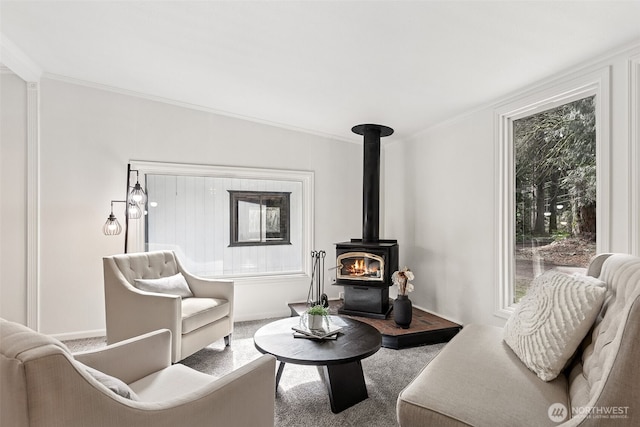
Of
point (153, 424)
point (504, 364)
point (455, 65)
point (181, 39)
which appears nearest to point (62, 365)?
point (153, 424)

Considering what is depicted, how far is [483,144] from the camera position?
11.0 ft

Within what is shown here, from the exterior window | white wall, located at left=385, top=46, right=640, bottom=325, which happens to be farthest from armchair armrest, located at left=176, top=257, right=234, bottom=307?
white wall, located at left=385, top=46, right=640, bottom=325

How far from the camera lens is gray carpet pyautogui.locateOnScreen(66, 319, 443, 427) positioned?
206 cm

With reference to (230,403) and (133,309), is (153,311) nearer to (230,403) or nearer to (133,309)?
(133,309)

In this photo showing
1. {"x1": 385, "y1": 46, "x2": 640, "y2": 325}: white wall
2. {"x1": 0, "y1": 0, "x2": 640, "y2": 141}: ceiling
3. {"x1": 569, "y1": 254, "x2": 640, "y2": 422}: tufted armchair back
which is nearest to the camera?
{"x1": 569, "y1": 254, "x2": 640, "y2": 422}: tufted armchair back

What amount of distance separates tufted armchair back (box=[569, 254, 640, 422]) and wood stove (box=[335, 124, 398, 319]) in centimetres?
209

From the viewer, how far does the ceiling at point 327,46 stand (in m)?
2.00

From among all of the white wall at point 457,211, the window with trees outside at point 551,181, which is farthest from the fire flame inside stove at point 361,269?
the window with trees outside at point 551,181

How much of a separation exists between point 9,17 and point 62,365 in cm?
289

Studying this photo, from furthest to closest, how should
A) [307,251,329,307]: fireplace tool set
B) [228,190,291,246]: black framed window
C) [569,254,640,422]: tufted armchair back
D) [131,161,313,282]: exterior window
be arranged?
1. [307,251,329,307]: fireplace tool set
2. [228,190,291,246]: black framed window
3. [131,161,313,282]: exterior window
4. [569,254,640,422]: tufted armchair back

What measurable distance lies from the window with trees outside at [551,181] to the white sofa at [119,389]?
97.9 inches

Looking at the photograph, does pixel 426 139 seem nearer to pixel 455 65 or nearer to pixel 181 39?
pixel 455 65

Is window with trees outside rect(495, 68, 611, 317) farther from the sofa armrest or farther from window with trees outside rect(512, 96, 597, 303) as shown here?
the sofa armrest

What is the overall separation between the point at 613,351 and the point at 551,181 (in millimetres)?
2061
